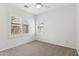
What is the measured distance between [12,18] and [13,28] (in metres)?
0.47

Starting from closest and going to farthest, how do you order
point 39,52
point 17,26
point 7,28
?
point 39,52, point 7,28, point 17,26

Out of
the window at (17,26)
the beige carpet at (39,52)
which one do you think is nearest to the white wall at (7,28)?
the window at (17,26)

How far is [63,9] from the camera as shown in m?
3.52

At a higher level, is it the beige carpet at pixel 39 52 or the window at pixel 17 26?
the window at pixel 17 26

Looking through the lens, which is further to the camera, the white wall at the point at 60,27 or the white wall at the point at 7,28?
the white wall at the point at 60,27

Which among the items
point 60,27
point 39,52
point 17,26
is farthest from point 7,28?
point 60,27

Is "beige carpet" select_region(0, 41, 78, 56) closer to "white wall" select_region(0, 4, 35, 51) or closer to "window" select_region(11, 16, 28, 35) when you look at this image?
"white wall" select_region(0, 4, 35, 51)

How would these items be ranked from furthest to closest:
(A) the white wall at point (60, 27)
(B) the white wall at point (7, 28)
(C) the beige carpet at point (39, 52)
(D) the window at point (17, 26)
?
(D) the window at point (17, 26) < (A) the white wall at point (60, 27) < (B) the white wall at point (7, 28) < (C) the beige carpet at point (39, 52)

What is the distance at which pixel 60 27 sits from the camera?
3.67 m

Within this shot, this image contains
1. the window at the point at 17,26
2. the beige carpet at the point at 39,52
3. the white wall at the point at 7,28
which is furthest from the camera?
the window at the point at 17,26

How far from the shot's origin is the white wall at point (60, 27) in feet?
10.6

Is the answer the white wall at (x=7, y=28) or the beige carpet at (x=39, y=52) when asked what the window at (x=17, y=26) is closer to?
the white wall at (x=7, y=28)

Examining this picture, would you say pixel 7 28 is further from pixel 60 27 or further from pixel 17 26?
pixel 60 27

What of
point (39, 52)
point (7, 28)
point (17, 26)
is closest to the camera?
point (39, 52)
